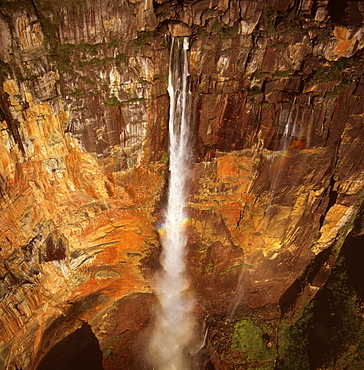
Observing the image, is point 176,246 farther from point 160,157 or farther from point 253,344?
point 253,344

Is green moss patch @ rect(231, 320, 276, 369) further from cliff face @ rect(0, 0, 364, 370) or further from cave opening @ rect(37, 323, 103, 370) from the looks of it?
cave opening @ rect(37, 323, 103, 370)

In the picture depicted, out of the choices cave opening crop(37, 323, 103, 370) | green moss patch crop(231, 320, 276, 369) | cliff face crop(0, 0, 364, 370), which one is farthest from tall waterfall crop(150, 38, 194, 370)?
cave opening crop(37, 323, 103, 370)

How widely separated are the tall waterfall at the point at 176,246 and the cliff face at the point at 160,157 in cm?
53

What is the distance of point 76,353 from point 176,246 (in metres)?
8.76

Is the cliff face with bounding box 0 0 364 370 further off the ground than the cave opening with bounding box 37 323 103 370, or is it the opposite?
the cliff face with bounding box 0 0 364 370

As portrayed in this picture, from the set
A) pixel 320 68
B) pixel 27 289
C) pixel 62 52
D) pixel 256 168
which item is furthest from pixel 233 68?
pixel 27 289

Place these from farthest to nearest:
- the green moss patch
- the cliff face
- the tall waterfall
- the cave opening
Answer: the green moss patch
the cave opening
the tall waterfall
the cliff face

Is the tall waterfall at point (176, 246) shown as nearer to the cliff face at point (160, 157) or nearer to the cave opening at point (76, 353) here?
the cliff face at point (160, 157)

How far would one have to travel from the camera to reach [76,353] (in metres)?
16.4

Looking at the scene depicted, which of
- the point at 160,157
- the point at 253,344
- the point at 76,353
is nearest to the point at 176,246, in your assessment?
the point at 160,157

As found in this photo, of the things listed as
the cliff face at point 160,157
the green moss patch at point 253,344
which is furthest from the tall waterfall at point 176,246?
the green moss patch at point 253,344

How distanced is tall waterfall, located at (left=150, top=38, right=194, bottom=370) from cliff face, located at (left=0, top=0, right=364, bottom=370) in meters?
0.53

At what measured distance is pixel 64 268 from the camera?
15.5m

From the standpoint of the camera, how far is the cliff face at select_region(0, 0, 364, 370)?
42.1ft
